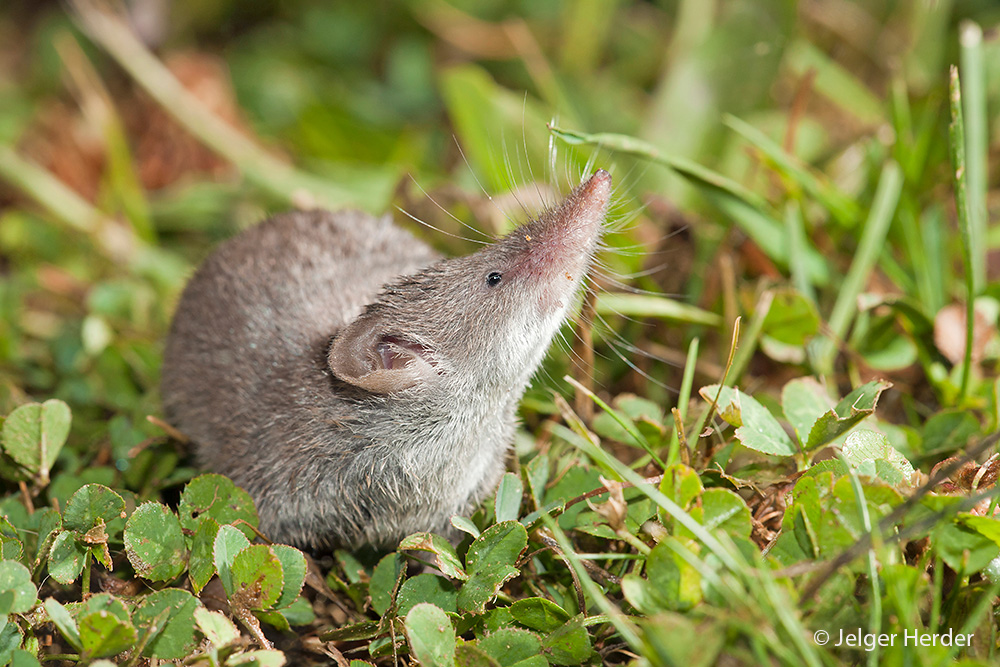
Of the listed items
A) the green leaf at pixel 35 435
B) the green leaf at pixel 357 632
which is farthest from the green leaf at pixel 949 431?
the green leaf at pixel 35 435

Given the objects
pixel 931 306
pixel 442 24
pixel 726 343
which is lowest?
pixel 726 343

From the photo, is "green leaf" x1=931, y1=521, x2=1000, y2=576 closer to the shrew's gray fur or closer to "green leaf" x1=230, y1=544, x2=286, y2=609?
the shrew's gray fur

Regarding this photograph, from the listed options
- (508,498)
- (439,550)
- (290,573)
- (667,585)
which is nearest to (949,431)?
(667,585)

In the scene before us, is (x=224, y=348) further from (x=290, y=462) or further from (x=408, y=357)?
(x=408, y=357)

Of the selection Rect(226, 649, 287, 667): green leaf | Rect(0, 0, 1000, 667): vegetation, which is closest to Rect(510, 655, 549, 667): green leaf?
Rect(0, 0, 1000, 667): vegetation

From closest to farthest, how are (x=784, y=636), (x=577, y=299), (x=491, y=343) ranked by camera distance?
(x=784, y=636)
(x=491, y=343)
(x=577, y=299)

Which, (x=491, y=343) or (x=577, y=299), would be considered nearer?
(x=491, y=343)

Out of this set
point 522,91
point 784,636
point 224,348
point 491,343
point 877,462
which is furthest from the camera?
point 522,91

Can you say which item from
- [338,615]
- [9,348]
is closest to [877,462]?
[338,615]
